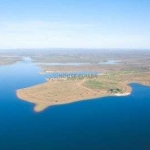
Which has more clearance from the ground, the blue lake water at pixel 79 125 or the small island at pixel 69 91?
the small island at pixel 69 91

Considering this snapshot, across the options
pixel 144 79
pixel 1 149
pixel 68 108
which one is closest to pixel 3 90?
pixel 68 108

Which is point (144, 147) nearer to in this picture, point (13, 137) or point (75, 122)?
point (75, 122)

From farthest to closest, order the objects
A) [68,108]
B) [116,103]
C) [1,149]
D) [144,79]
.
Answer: [144,79] < [116,103] < [68,108] < [1,149]

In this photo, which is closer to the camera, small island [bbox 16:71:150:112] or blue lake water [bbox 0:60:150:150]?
blue lake water [bbox 0:60:150:150]

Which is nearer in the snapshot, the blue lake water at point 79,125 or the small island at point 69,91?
the blue lake water at point 79,125

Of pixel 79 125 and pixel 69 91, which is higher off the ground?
pixel 69 91
